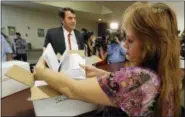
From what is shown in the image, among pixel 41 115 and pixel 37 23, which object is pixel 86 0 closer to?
pixel 37 23

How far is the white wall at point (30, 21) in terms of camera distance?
2.08ft

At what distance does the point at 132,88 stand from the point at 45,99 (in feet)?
0.66

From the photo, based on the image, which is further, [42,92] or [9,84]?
[9,84]

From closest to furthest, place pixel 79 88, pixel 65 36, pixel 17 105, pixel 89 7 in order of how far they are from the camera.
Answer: pixel 79 88, pixel 17 105, pixel 65 36, pixel 89 7

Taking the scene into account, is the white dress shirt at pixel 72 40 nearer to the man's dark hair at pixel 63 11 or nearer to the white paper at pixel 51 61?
the man's dark hair at pixel 63 11

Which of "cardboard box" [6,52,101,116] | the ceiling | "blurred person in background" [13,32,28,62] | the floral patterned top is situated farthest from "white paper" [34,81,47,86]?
the ceiling

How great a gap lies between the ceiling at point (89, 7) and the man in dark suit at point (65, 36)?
39 mm

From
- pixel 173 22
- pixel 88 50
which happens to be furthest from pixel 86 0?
pixel 173 22

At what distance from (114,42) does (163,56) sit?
31 centimetres

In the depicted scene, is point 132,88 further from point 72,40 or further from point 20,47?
point 20,47

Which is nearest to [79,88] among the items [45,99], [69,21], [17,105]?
[45,99]

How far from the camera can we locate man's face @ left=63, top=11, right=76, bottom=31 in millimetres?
654

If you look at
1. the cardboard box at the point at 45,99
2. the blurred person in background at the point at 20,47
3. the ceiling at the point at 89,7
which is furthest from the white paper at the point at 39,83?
the ceiling at the point at 89,7

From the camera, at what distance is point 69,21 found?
672mm
